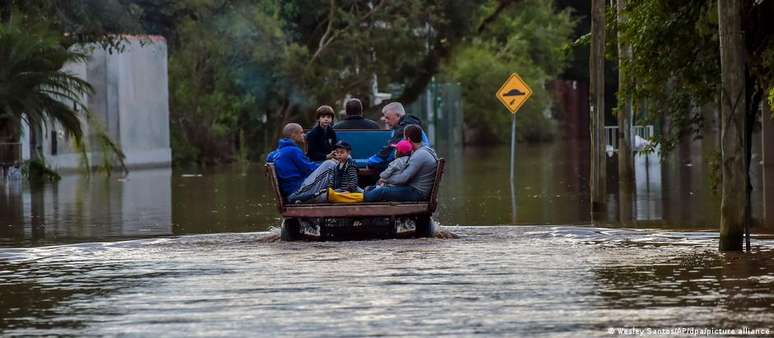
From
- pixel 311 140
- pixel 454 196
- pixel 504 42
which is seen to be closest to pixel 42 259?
pixel 311 140

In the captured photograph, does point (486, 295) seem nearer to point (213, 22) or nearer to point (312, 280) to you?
point (312, 280)

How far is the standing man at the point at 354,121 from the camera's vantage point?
80.6ft

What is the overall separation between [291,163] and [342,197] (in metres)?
0.89

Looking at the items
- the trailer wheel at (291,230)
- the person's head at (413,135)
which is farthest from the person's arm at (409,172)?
the trailer wheel at (291,230)

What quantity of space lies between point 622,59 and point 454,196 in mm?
7714

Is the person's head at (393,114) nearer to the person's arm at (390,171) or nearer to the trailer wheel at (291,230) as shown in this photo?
the person's arm at (390,171)

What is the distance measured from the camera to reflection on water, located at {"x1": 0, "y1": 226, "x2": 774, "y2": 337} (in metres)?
13.6

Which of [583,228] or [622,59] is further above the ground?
[622,59]

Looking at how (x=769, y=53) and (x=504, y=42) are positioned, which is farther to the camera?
(x=504, y=42)

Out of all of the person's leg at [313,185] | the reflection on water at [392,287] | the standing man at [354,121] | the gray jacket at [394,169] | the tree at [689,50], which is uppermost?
the tree at [689,50]

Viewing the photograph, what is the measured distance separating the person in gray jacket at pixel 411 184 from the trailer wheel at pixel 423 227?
9.2 inches

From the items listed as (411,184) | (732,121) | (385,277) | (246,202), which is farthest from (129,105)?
(385,277)

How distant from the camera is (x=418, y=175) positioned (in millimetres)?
22078

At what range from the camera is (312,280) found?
16.9 m
